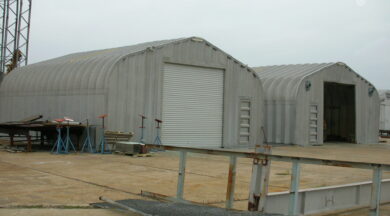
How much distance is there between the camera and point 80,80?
786 inches

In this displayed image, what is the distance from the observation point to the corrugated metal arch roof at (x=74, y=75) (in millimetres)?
19127

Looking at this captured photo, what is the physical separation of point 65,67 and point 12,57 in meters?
19.2

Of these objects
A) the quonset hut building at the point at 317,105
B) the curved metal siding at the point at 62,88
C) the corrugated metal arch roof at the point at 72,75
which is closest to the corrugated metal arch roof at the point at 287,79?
the quonset hut building at the point at 317,105

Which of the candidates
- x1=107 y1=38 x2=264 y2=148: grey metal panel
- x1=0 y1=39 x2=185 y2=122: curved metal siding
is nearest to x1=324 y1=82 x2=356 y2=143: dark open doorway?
x1=107 y1=38 x2=264 y2=148: grey metal panel

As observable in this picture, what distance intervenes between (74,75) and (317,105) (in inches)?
560

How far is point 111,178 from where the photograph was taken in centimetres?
1126

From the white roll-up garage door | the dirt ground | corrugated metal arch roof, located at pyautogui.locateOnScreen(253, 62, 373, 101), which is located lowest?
the dirt ground

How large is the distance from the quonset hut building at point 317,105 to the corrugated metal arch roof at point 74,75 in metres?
3.40

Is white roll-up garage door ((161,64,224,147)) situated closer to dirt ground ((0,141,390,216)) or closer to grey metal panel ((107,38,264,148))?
grey metal panel ((107,38,264,148))

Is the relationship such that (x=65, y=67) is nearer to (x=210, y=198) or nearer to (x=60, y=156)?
(x=60, y=156)

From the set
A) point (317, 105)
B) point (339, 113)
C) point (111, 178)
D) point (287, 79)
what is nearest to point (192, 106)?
point (287, 79)

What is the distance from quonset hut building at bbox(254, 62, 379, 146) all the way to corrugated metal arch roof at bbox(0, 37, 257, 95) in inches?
134

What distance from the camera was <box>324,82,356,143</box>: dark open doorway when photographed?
100 feet

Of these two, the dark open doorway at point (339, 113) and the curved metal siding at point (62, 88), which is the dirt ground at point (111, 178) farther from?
the dark open doorway at point (339, 113)
